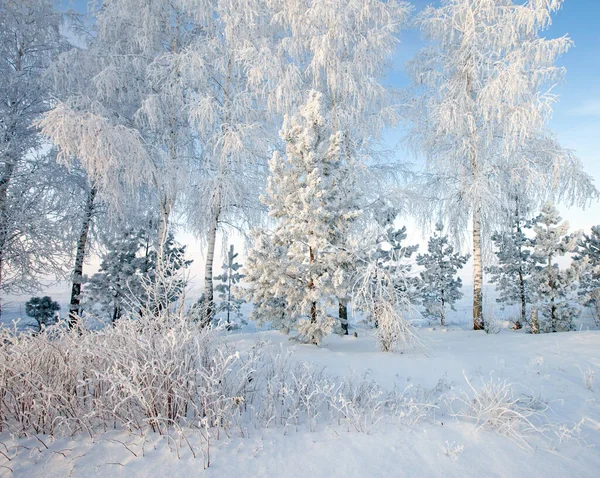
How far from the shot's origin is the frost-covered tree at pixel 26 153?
359 inches

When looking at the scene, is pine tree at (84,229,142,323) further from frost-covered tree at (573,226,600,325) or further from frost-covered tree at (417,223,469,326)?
frost-covered tree at (573,226,600,325)

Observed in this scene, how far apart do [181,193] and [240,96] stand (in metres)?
3.58

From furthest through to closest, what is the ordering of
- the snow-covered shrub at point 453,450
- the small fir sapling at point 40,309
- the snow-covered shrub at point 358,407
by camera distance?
the small fir sapling at point 40,309, the snow-covered shrub at point 358,407, the snow-covered shrub at point 453,450

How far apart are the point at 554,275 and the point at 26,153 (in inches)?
760

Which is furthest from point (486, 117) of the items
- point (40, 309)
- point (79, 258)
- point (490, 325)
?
point (40, 309)

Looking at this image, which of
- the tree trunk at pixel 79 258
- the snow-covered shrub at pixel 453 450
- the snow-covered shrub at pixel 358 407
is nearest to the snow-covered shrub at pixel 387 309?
the snow-covered shrub at pixel 358 407

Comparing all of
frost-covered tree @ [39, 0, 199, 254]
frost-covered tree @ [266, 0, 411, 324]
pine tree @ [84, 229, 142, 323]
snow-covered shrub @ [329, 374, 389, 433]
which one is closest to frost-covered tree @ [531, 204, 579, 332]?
frost-covered tree @ [266, 0, 411, 324]

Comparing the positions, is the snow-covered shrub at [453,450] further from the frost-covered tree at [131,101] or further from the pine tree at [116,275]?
the pine tree at [116,275]

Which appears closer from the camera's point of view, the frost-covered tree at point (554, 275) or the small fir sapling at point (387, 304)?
the small fir sapling at point (387, 304)

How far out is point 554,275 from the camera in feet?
43.2

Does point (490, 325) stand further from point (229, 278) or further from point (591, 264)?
point (229, 278)

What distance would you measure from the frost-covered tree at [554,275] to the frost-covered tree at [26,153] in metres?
17.5

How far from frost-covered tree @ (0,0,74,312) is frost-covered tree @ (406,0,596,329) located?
11.8 m

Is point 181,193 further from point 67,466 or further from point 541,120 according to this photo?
point 541,120
